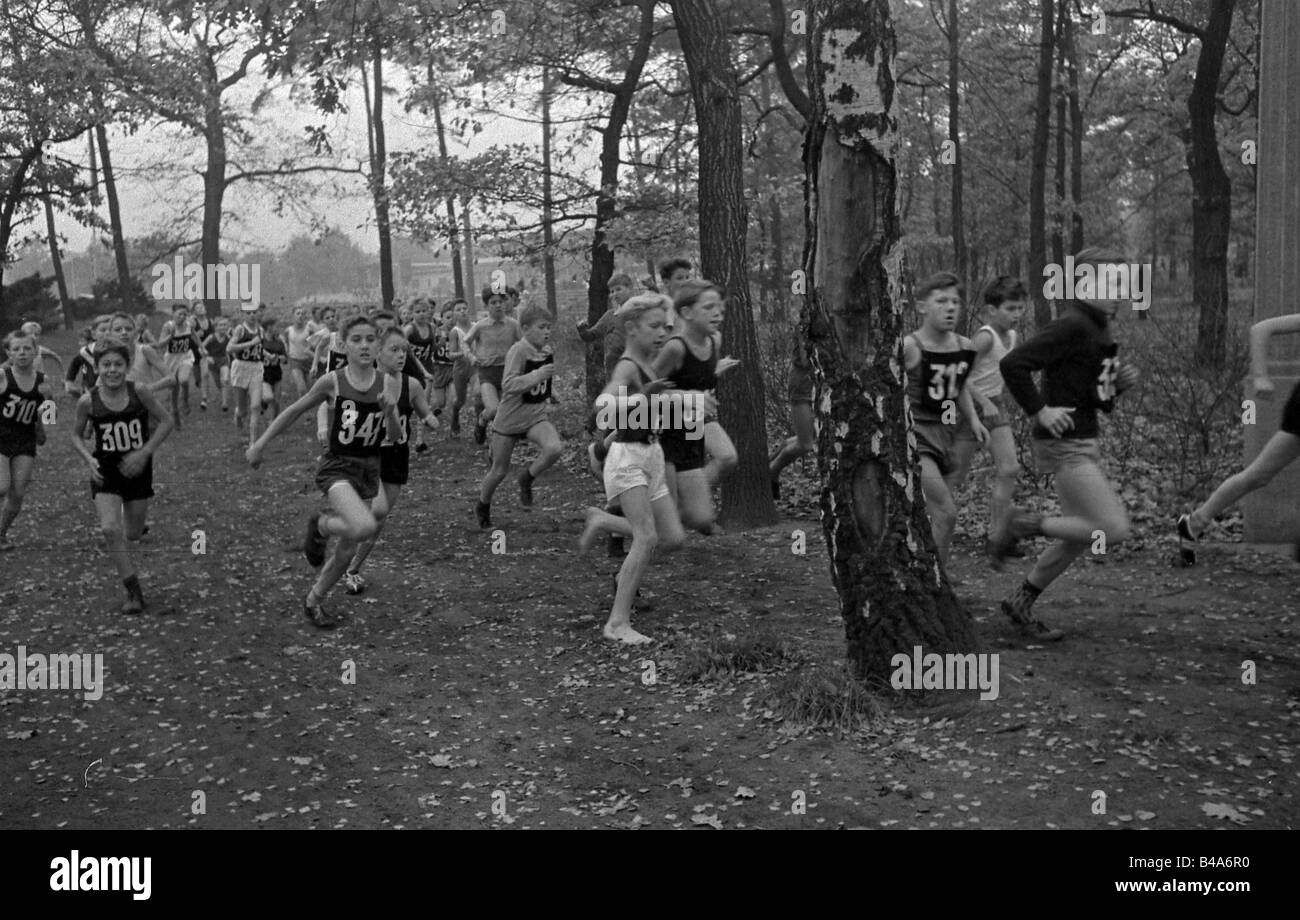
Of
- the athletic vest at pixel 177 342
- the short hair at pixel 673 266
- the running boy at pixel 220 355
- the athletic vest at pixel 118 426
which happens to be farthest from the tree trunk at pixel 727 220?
the athletic vest at pixel 177 342

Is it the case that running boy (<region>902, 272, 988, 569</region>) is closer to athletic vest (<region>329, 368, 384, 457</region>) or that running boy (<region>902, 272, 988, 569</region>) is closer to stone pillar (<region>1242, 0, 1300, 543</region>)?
stone pillar (<region>1242, 0, 1300, 543</region>)

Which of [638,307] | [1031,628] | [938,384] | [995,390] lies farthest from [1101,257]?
[638,307]

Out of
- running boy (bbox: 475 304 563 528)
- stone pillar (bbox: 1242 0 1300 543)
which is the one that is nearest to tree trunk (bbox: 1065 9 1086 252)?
running boy (bbox: 475 304 563 528)

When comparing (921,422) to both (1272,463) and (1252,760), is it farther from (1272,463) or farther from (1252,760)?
(1252,760)

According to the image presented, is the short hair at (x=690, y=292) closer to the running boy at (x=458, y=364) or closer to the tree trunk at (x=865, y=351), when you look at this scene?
the tree trunk at (x=865, y=351)

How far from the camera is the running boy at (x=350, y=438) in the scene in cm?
894

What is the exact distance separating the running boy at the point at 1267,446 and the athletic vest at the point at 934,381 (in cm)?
181

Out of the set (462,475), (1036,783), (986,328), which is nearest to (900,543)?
(1036,783)

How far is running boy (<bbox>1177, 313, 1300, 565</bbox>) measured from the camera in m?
6.52

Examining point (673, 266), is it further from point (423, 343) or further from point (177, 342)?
point (177, 342)

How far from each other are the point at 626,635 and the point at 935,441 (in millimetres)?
2228

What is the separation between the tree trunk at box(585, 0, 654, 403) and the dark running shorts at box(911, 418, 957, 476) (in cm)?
859

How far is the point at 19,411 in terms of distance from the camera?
466 inches
